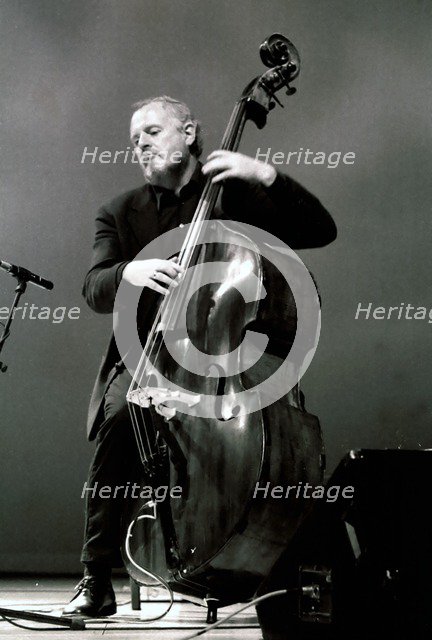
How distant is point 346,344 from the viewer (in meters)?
2.87

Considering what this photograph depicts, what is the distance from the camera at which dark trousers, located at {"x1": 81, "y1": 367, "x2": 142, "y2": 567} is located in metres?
1.50

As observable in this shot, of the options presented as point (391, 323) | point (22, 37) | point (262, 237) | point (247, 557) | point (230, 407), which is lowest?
point (247, 557)

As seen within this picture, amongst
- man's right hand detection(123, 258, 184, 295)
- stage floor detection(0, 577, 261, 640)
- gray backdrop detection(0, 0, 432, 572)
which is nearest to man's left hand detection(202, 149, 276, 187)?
man's right hand detection(123, 258, 184, 295)

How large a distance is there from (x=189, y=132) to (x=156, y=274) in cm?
53

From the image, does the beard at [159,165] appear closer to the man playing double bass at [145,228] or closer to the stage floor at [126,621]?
the man playing double bass at [145,228]

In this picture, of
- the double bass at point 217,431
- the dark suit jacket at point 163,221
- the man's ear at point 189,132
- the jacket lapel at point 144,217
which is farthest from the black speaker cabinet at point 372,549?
the man's ear at point 189,132

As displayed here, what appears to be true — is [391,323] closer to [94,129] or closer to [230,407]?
[94,129]

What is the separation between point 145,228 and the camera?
1805mm

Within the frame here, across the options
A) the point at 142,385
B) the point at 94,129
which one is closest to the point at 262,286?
the point at 142,385

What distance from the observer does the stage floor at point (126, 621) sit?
1386 millimetres

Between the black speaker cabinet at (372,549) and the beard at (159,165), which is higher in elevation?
the beard at (159,165)

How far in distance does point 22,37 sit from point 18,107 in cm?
31

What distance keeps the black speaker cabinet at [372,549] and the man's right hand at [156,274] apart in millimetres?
670

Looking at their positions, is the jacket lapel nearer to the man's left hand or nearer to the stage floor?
the man's left hand
